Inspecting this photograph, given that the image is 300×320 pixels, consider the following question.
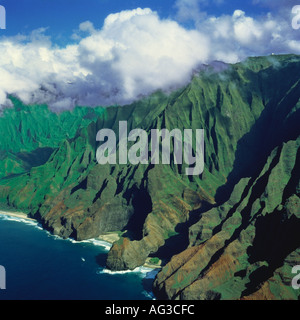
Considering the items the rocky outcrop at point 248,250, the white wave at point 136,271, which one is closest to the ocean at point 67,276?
the white wave at point 136,271

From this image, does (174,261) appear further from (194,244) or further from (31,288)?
(31,288)

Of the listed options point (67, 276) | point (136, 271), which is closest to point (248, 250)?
point (136, 271)

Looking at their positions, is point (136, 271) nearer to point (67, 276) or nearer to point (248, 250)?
point (67, 276)

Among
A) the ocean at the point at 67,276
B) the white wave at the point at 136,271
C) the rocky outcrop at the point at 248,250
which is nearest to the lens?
the rocky outcrop at the point at 248,250

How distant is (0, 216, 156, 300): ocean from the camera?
138625 mm

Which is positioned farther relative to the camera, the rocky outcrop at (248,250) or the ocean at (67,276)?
the ocean at (67,276)

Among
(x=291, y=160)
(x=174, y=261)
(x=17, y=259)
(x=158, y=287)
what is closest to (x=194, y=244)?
(x=174, y=261)

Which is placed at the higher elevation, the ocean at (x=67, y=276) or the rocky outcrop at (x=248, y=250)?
the rocky outcrop at (x=248, y=250)

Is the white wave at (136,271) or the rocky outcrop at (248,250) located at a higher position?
the rocky outcrop at (248,250)

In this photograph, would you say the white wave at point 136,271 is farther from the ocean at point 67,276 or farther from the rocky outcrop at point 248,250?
the rocky outcrop at point 248,250

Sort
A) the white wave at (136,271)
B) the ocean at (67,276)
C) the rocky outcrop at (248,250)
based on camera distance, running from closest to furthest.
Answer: the rocky outcrop at (248,250)
the ocean at (67,276)
the white wave at (136,271)

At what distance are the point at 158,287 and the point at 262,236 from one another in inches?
1803

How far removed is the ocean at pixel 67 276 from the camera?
455 feet

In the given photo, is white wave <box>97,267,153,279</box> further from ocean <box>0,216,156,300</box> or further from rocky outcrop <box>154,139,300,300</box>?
rocky outcrop <box>154,139,300,300</box>
